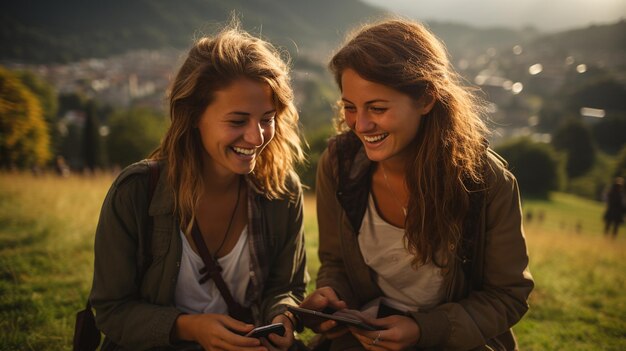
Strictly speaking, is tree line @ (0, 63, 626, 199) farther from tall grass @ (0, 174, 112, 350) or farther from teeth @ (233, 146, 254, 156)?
teeth @ (233, 146, 254, 156)

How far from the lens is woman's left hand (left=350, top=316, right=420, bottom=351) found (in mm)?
2158

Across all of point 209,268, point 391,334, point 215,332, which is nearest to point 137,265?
point 209,268

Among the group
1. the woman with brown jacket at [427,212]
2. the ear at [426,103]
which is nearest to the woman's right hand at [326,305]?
the woman with brown jacket at [427,212]

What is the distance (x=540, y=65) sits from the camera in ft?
70.6

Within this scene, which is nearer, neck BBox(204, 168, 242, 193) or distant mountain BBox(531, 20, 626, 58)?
neck BBox(204, 168, 242, 193)

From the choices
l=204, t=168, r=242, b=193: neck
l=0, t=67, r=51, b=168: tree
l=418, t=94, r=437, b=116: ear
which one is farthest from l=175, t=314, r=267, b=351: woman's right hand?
l=0, t=67, r=51, b=168: tree

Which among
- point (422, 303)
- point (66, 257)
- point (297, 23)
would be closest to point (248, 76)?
point (422, 303)

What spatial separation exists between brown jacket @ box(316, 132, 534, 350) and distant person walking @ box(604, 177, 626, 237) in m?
10.7

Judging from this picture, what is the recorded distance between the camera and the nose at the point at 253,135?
7.89 ft

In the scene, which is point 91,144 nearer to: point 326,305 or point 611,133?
point 611,133

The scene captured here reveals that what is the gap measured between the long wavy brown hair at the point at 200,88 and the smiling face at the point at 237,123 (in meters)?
0.05

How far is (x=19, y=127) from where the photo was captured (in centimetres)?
2755

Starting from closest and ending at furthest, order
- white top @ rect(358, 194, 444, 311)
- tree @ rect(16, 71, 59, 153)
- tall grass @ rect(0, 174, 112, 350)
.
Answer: white top @ rect(358, 194, 444, 311) → tall grass @ rect(0, 174, 112, 350) → tree @ rect(16, 71, 59, 153)

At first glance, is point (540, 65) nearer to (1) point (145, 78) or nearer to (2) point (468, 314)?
(2) point (468, 314)
